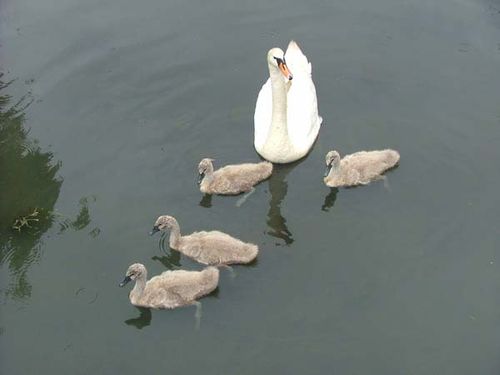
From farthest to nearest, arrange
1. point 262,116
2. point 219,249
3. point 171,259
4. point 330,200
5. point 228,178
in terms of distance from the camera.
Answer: point 262,116 < point 330,200 < point 228,178 < point 171,259 < point 219,249

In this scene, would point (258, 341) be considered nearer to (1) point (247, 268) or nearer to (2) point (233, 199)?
(1) point (247, 268)

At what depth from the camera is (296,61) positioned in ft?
35.7

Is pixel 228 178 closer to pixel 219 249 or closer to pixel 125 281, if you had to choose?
pixel 219 249

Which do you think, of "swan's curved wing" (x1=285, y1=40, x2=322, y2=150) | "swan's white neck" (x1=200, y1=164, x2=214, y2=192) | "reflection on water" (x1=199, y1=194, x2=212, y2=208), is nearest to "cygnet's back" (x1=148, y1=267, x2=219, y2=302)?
"reflection on water" (x1=199, y1=194, x2=212, y2=208)

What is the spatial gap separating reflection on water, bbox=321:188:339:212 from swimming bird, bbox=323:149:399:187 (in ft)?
0.44

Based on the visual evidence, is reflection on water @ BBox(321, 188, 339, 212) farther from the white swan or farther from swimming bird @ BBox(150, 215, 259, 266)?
swimming bird @ BBox(150, 215, 259, 266)

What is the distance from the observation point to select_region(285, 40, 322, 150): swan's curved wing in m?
10.2

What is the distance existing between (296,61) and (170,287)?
4.41 metres

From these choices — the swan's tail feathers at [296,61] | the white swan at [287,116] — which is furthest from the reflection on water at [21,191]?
the swan's tail feathers at [296,61]

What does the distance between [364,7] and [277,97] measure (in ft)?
14.0

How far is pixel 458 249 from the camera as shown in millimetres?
8852

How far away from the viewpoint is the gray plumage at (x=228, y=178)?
9562 millimetres

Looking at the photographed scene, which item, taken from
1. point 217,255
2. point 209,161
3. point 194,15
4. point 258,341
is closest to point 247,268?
point 217,255

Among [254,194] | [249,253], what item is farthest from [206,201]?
[249,253]
